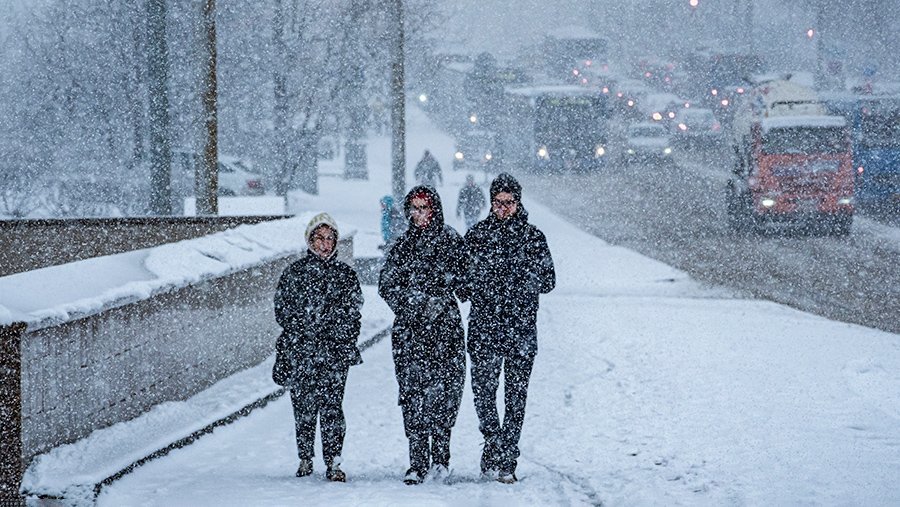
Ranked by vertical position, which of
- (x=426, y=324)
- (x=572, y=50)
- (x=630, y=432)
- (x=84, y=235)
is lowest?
(x=630, y=432)

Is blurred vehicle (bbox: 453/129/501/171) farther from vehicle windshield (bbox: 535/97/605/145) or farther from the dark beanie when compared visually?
the dark beanie

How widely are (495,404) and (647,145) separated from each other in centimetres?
4002

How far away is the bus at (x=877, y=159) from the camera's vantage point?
100 feet

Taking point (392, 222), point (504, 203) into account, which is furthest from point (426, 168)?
point (504, 203)

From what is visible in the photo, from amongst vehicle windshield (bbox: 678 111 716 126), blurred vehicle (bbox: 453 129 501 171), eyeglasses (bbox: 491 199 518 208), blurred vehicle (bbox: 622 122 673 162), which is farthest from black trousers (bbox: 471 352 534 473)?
vehicle windshield (bbox: 678 111 716 126)

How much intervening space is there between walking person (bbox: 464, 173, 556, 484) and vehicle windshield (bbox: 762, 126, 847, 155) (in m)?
20.0

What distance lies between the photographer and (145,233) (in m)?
15.9

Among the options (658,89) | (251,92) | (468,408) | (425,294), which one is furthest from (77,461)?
(658,89)

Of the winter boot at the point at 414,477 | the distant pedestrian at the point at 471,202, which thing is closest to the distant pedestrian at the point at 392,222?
the distant pedestrian at the point at 471,202

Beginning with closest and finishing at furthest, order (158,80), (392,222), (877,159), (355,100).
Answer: (158,80), (392,222), (877,159), (355,100)

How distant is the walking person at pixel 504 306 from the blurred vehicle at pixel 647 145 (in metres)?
39.8

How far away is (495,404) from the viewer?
741 cm

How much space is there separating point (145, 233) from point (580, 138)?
30.3 metres

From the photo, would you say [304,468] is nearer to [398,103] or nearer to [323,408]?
[323,408]
